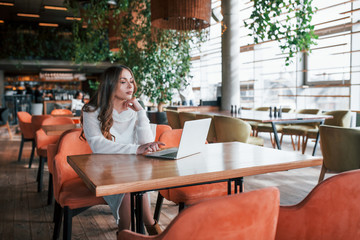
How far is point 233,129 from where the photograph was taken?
4.49 meters

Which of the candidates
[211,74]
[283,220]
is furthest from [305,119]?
[211,74]

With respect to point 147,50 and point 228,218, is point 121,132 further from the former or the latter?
point 147,50

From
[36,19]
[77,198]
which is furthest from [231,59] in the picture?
[36,19]

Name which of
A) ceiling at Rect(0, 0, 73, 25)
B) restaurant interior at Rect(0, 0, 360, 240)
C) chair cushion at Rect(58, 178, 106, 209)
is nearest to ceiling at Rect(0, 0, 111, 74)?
ceiling at Rect(0, 0, 73, 25)

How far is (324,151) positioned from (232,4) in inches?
214

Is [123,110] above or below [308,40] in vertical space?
below

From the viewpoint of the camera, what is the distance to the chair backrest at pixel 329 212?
124 cm

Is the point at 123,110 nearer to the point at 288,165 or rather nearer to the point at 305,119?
the point at 288,165

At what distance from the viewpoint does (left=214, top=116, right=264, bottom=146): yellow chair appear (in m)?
4.45

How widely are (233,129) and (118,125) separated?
2407mm

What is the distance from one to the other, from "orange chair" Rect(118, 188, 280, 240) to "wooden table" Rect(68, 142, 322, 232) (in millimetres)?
389

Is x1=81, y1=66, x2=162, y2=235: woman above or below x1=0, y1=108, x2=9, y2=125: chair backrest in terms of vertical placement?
above

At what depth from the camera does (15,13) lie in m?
14.4

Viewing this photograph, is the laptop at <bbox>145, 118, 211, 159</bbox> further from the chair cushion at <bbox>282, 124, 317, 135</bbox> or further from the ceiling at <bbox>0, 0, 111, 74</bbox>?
the ceiling at <bbox>0, 0, 111, 74</bbox>
